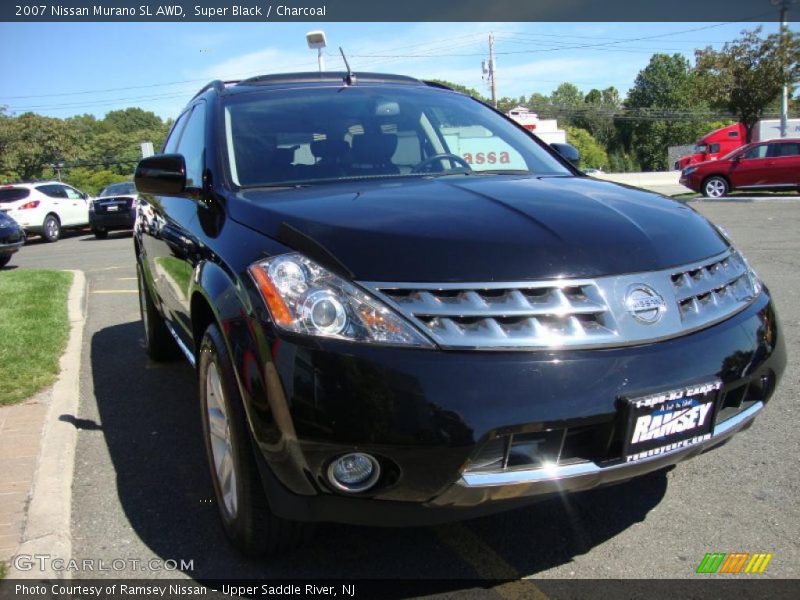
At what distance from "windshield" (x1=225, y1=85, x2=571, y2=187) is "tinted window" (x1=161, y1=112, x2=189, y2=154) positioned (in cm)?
115

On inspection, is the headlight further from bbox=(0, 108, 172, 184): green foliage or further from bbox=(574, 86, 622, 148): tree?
bbox=(574, 86, 622, 148): tree

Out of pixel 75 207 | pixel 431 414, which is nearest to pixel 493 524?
pixel 431 414

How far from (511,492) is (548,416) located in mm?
256

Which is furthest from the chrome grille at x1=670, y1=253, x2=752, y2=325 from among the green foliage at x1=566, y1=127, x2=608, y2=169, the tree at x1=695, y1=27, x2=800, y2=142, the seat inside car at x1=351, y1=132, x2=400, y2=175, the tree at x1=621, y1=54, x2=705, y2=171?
the tree at x1=621, y1=54, x2=705, y2=171

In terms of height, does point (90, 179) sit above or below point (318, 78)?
above

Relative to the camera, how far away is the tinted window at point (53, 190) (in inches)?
788

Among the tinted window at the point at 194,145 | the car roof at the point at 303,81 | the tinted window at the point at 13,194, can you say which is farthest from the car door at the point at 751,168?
the tinted window at the point at 13,194

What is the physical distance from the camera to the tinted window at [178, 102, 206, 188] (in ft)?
11.0

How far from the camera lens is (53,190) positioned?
2045 centimetres

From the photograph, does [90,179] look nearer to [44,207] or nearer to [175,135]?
[44,207]

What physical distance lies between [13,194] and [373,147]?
62.7 feet

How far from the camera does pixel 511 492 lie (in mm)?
2061

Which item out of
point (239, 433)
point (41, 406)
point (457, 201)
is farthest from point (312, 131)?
point (41, 406)

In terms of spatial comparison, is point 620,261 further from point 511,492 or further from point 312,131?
point 312,131
